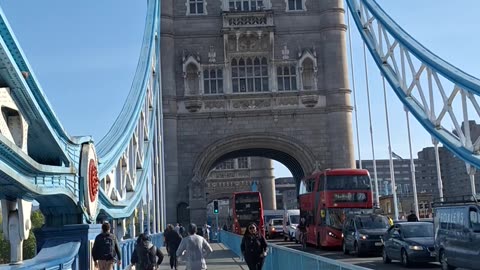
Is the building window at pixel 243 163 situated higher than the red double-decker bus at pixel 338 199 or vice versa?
the building window at pixel 243 163

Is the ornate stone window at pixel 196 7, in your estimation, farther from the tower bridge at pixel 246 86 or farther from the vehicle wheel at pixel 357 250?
the vehicle wheel at pixel 357 250

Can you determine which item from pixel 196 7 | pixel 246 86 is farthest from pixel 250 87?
pixel 196 7

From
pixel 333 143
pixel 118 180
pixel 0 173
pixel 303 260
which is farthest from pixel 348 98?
pixel 0 173

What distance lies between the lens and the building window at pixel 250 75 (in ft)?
125

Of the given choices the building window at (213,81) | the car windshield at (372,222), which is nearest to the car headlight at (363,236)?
the car windshield at (372,222)

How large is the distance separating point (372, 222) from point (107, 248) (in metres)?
12.7

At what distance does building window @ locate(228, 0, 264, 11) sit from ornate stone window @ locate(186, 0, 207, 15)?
5.26ft

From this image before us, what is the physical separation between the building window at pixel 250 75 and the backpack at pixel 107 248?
2838 centimetres

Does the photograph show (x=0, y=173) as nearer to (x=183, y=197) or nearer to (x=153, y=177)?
(x=153, y=177)

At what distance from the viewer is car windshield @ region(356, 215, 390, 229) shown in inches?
811

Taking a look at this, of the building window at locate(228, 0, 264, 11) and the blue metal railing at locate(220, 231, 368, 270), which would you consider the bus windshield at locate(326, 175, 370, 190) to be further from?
the building window at locate(228, 0, 264, 11)

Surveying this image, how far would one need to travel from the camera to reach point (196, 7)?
128 feet

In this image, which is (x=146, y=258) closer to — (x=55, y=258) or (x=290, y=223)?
(x=55, y=258)

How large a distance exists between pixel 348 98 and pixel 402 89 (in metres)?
9.26
